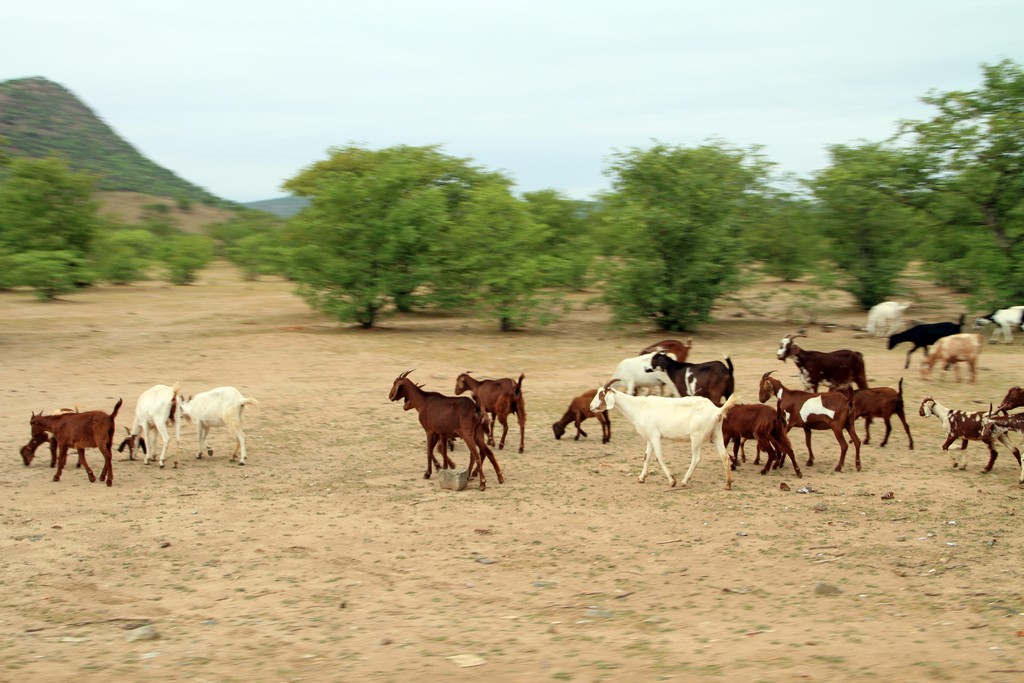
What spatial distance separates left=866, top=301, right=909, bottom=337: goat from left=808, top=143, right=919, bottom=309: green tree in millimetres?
3888

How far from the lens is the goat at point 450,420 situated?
1030 centimetres

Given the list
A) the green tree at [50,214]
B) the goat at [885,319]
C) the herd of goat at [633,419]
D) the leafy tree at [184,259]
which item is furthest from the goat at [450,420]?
the leafy tree at [184,259]

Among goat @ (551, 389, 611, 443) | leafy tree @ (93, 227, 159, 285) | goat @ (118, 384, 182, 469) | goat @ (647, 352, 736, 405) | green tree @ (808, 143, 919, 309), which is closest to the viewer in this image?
goat @ (118, 384, 182, 469)

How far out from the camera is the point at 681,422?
10320 millimetres

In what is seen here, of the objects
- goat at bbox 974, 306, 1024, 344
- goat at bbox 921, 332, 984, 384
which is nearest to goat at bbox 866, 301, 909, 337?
goat at bbox 974, 306, 1024, 344

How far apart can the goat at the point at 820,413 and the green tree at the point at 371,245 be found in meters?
15.0

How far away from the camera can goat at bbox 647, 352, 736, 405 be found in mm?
13438

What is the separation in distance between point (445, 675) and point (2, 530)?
17.2ft

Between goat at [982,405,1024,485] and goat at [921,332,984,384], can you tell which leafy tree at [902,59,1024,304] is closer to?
goat at [921,332,984,384]

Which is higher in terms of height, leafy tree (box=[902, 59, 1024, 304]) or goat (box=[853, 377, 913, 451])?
leafy tree (box=[902, 59, 1024, 304])

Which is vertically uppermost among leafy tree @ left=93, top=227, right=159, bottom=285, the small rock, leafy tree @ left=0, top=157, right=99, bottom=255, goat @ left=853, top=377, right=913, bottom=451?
leafy tree @ left=0, top=157, right=99, bottom=255

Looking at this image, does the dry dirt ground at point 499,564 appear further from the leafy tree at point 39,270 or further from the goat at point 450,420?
the leafy tree at point 39,270

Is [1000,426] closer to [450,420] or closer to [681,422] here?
[681,422]

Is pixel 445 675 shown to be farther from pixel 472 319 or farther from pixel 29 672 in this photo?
pixel 472 319
